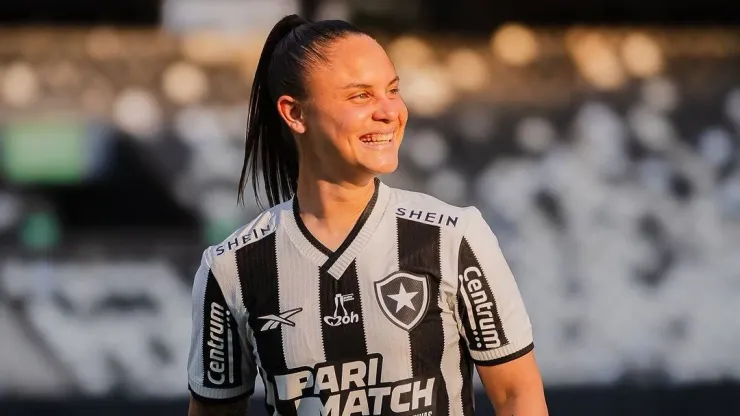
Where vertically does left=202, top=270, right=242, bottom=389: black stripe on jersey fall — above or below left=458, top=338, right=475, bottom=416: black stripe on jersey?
above

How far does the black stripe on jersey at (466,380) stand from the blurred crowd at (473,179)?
4016 millimetres

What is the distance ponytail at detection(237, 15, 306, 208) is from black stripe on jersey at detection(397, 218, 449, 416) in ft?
1.43

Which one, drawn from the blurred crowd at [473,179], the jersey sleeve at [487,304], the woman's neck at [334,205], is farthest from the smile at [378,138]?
the blurred crowd at [473,179]

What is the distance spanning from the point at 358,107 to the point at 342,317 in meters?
0.45

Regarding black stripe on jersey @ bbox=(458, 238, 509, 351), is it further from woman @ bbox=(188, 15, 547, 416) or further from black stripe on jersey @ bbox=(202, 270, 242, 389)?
black stripe on jersey @ bbox=(202, 270, 242, 389)

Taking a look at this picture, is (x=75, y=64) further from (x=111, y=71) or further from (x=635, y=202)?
(x=635, y=202)

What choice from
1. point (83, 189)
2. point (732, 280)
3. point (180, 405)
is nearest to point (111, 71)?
point (83, 189)

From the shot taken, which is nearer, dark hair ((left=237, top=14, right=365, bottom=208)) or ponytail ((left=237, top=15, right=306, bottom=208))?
dark hair ((left=237, top=14, right=365, bottom=208))

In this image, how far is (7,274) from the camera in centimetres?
674

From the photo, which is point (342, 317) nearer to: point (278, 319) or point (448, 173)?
point (278, 319)

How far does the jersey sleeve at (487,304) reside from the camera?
2.76 metres

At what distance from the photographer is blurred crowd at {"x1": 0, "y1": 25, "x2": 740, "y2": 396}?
22.1 feet

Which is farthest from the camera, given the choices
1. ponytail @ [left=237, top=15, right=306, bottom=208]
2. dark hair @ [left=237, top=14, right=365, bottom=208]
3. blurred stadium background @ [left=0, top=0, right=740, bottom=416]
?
blurred stadium background @ [left=0, top=0, right=740, bottom=416]

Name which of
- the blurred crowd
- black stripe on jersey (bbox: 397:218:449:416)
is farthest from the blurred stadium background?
black stripe on jersey (bbox: 397:218:449:416)
